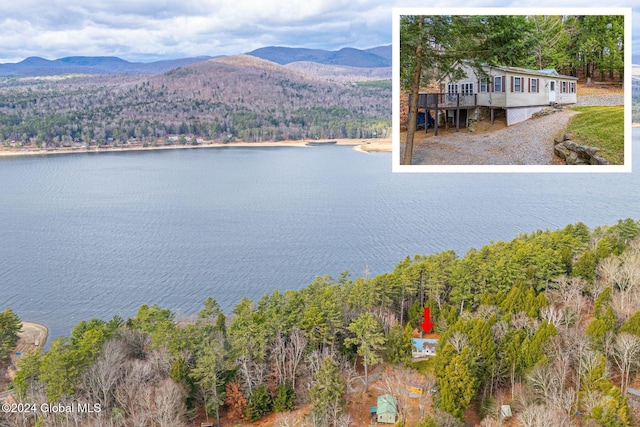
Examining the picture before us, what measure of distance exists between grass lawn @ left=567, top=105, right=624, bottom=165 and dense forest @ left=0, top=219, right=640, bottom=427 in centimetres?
354

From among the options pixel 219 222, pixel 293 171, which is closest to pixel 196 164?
pixel 293 171

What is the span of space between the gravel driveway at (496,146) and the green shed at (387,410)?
4.01 m

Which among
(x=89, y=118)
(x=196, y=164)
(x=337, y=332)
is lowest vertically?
(x=337, y=332)

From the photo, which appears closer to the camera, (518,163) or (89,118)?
(518,163)

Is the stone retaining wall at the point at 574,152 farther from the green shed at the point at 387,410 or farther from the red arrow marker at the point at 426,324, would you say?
the red arrow marker at the point at 426,324

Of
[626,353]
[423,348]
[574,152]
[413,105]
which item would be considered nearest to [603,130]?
[574,152]

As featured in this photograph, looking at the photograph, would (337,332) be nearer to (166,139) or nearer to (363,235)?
(363,235)

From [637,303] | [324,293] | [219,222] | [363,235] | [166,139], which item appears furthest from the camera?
[166,139]

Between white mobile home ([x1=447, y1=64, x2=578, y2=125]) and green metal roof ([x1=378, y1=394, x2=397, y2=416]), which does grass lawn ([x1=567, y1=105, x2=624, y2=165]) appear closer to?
white mobile home ([x1=447, y1=64, x2=578, y2=125])

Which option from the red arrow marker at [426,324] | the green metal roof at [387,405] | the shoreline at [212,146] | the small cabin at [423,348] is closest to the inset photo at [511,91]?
the green metal roof at [387,405]

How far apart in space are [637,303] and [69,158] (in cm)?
3736

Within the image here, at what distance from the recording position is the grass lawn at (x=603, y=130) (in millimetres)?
4711

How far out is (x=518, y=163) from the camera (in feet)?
16.7

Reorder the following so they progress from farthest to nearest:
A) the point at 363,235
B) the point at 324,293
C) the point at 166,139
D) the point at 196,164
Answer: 1. the point at 166,139
2. the point at 196,164
3. the point at 363,235
4. the point at 324,293
